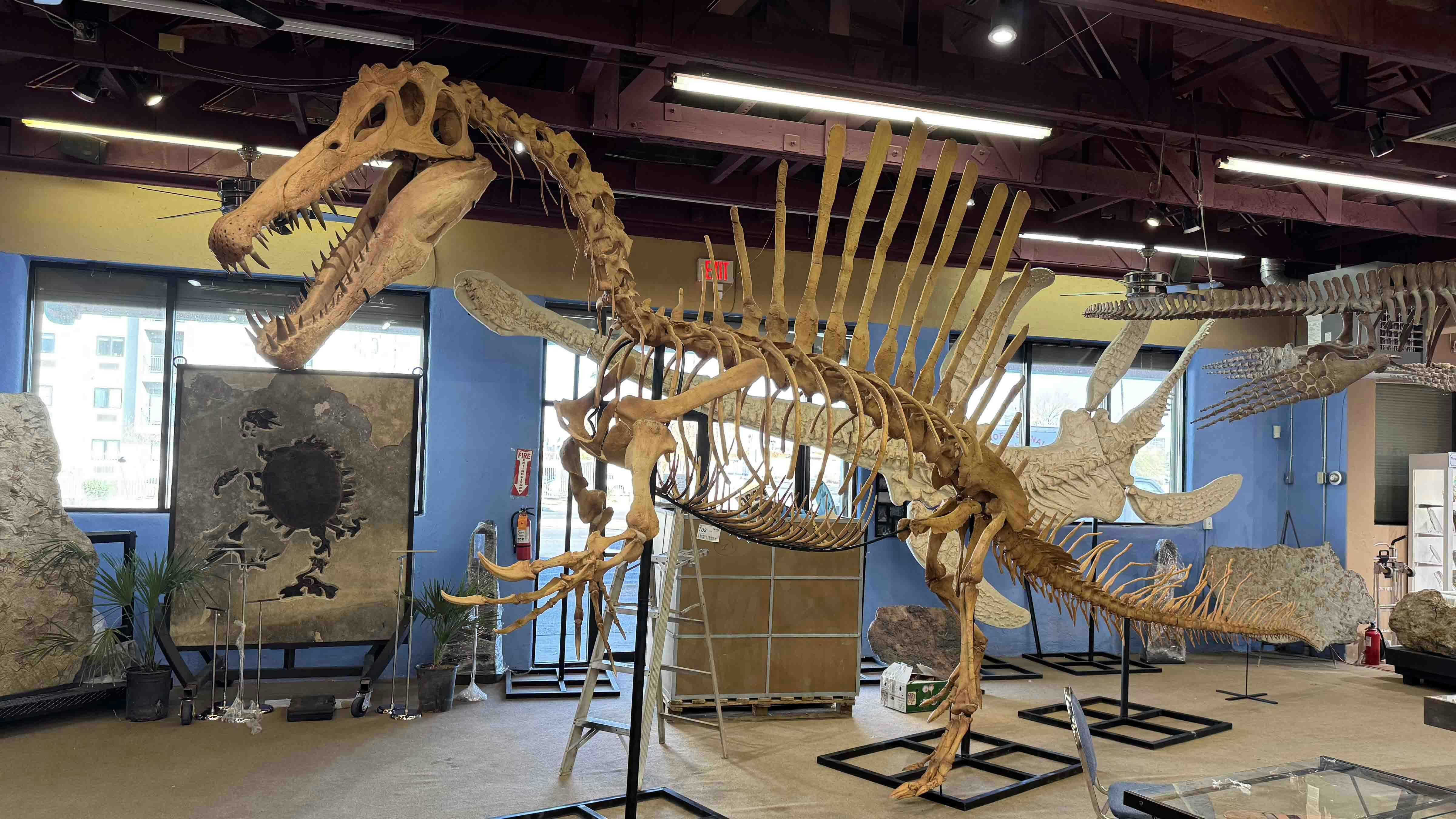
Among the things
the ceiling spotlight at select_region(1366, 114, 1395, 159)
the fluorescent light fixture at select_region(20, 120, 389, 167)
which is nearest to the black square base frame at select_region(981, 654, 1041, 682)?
the ceiling spotlight at select_region(1366, 114, 1395, 159)

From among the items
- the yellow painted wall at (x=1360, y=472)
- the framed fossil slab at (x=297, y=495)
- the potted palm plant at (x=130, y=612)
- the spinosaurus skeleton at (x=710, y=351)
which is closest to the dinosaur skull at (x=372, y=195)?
the spinosaurus skeleton at (x=710, y=351)

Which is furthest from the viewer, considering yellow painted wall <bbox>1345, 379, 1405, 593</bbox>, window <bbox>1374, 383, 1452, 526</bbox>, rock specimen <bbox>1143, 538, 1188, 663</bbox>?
window <bbox>1374, 383, 1452, 526</bbox>

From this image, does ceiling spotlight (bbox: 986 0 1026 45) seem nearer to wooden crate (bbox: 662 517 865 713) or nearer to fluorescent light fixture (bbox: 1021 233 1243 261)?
fluorescent light fixture (bbox: 1021 233 1243 261)

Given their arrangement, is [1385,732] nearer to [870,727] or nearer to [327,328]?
[870,727]

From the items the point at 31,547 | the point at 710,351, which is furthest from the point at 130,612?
the point at 710,351

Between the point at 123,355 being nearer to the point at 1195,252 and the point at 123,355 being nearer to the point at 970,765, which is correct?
the point at 970,765

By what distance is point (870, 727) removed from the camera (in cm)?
643

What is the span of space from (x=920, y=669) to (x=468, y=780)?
3.82 meters

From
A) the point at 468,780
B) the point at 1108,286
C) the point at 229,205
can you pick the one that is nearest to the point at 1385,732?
the point at 1108,286

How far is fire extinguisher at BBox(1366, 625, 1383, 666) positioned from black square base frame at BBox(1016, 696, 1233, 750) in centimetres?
343

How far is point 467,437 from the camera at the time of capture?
753cm

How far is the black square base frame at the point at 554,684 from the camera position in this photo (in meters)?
6.80

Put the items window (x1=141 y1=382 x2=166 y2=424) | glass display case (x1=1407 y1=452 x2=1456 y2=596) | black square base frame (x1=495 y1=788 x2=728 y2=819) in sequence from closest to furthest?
black square base frame (x1=495 y1=788 x2=728 y2=819), window (x1=141 y1=382 x2=166 y2=424), glass display case (x1=1407 y1=452 x2=1456 y2=596)

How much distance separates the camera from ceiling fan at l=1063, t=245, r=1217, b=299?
7.70 meters
